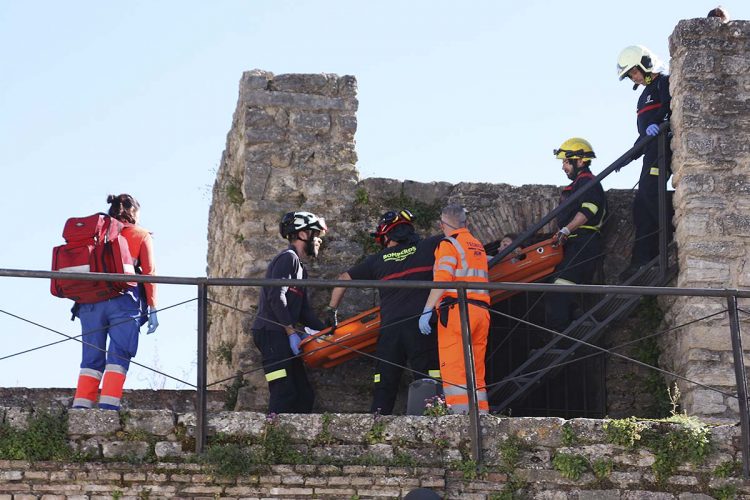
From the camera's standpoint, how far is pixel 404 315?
11391 millimetres

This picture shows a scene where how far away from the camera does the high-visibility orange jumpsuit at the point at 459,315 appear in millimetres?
10750

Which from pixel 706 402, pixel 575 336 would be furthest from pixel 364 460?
pixel 706 402

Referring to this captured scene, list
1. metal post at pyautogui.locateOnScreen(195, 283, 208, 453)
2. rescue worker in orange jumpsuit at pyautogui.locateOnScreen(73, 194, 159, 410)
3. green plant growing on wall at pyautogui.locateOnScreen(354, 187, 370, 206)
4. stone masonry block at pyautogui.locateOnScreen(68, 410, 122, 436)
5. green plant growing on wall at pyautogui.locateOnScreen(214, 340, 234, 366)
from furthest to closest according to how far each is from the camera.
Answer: green plant growing on wall at pyautogui.locateOnScreen(354, 187, 370, 206) < green plant growing on wall at pyautogui.locateOnScreen(214, 340, 234, 366) < rescue worker in orange jumpsuit at pyautogui.locateOnScreen(73, 194, 159, 410) < stone masonry block at pyautogui.locateOnScreen(68, 410, 122, 436) < metal post at pyautogui.locateOnScreen(195, 283, 208, 453)

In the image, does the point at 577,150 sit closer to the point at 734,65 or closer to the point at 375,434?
the point at 734,65

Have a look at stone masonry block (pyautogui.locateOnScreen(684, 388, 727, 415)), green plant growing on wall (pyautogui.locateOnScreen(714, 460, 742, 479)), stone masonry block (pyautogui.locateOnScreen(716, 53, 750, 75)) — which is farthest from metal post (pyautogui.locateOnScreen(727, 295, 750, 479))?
stone masonry block (pyautogui.locateOnScreen(716, 53, 750, 75))

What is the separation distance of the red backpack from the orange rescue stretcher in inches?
57.3

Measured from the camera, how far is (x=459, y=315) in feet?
35.1

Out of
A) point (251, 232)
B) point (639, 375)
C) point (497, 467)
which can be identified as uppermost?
point (251, 232)

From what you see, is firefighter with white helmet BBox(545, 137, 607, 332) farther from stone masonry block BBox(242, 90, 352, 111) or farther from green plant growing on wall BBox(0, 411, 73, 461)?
green plant growing on wall BBox(0, 411, 73, 461)

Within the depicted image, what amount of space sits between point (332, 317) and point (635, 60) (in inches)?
117

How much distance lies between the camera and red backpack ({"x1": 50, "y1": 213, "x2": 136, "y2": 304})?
10.7m

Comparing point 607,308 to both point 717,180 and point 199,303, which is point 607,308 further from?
point 199,303

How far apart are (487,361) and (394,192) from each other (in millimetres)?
1488

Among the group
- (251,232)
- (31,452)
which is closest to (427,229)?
(251,232)
